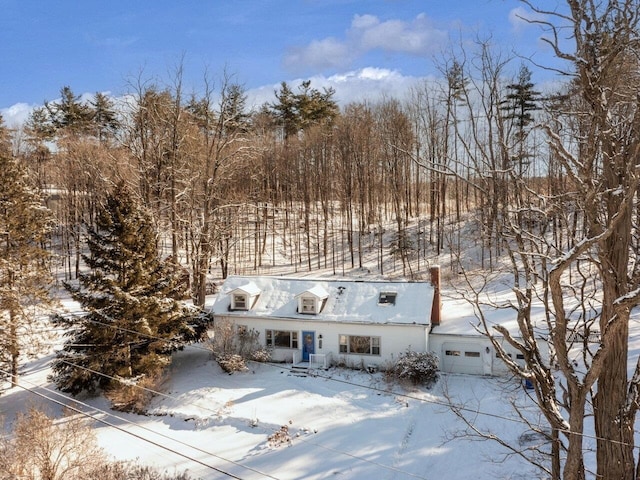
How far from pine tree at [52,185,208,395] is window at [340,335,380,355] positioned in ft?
23.0

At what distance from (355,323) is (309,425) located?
5533 mm

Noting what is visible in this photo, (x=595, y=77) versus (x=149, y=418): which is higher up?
(x=595, y=77)

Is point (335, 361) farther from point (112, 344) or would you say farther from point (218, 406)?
point (112, 344)

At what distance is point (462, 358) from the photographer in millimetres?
19000

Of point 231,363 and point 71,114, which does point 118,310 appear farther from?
point 71,114

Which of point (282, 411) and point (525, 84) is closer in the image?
point (282, 411)

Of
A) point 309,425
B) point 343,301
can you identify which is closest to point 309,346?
point 343,301

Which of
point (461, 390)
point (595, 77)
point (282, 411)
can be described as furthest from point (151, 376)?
point (595, 77)

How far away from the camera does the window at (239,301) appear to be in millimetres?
20953

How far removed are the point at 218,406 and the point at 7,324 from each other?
806cm

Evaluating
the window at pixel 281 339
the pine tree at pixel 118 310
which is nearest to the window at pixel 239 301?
the window at pixel 281 339

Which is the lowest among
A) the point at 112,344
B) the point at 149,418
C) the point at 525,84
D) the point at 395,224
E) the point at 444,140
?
the point at 149,418

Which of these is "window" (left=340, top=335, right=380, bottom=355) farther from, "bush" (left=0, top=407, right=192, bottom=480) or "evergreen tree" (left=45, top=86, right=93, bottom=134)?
"evergreen tree" (left=45, top=86, right=93, bottom=134)

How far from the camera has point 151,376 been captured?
17078 millimetres
